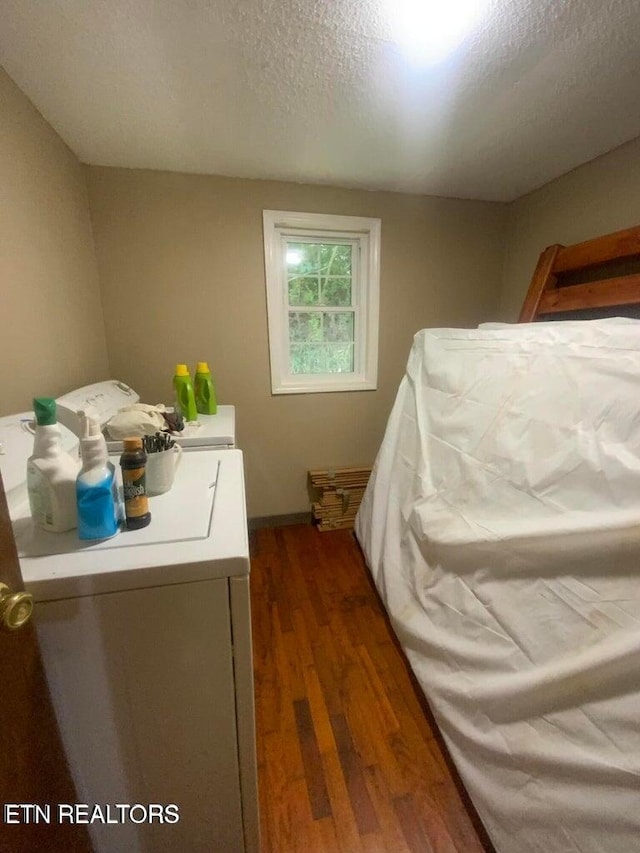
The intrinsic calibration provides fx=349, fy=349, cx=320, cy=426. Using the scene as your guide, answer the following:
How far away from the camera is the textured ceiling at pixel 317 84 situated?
1.01 meters

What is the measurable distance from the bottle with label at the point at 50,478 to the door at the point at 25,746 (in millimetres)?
153

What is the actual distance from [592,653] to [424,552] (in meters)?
0.65

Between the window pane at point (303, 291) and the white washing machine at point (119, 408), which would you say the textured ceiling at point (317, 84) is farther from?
the white washing machine at point (119, 408)

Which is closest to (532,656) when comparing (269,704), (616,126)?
(269,704)

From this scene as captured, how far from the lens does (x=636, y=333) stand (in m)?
1.00

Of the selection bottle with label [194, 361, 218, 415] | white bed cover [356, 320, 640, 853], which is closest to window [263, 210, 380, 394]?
bottle with label [194, 361, 218, 415]

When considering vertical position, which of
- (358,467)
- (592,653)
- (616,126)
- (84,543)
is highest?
(616,126)

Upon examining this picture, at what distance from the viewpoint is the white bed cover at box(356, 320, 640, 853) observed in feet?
2.54

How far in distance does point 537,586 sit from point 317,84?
1822mm

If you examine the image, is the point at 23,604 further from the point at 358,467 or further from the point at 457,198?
the point at 457,198

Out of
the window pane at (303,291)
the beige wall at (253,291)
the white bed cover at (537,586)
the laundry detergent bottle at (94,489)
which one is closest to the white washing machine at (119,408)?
the beige wall at (253,291)

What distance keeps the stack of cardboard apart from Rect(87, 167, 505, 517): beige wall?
0.11 meters

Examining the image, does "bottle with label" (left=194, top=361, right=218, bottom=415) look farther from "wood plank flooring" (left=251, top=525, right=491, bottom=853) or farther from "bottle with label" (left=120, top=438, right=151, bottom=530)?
"bottle with label" (left=120, top=438, right=151, bottom=530)

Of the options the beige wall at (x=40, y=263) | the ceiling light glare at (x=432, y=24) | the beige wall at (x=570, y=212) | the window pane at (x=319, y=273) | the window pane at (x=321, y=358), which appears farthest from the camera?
the window pane at (x=321, y=358)
